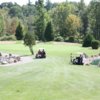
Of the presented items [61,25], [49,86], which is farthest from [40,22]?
[49,86]

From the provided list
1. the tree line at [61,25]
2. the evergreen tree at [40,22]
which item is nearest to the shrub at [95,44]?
the tree line at [61,25]

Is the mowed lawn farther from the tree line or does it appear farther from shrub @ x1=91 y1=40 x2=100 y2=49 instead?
the tree line

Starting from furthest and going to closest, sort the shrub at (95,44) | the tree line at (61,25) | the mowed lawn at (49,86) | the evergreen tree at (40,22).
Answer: the evergreen tree at (40,22)
the tree line at (61,25)
the shrub at (95,44)
the mowed lawn at (49,86)

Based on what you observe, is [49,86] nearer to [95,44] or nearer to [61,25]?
[95,44]

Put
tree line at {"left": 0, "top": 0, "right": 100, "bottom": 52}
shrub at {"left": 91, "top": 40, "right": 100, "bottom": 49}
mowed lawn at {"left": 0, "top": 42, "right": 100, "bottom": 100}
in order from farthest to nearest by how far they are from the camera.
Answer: tree line at {"left": 0, "top": 0, "right": 100, "bottom": 52}, shrub at {"left": 91, "top": 40, "right": 100, "bottom": 49}, mowed lawn at {"left": 0, "top": 42, "right": 100, "bottom": 100}

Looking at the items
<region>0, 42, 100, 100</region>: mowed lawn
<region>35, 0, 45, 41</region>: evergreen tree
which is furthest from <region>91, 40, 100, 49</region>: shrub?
<region>35, 0, 45, 41</region>: evergreen tree

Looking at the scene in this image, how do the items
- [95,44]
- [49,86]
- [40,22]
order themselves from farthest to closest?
[40,22] < [95,44] < [49,86]

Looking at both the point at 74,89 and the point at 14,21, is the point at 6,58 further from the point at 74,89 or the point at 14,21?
the point at 14,21

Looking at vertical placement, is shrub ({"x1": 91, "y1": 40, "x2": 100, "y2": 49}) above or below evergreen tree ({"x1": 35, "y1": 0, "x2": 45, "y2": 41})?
below

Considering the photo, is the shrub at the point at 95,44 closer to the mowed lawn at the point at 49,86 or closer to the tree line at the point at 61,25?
the tree line at the point at 61,25

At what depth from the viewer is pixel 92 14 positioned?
90438mm

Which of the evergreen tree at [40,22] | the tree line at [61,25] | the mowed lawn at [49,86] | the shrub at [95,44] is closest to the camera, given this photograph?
the mowed lawn at [49,86]

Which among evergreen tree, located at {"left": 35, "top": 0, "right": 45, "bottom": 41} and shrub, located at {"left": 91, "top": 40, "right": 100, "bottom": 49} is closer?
shrub, located at {"left": 91, "top": 40, "right": 100, "bottom": 49}

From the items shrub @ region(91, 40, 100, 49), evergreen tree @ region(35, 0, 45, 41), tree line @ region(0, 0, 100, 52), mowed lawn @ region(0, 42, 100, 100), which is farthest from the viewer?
evergreen tree @ region(35, 0, 45, 41)
